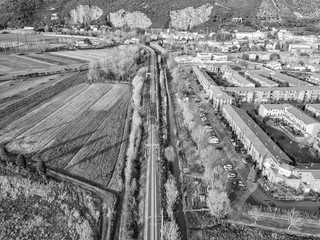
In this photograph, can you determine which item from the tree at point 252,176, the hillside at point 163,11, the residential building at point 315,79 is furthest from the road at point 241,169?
the hillside at point 163,11

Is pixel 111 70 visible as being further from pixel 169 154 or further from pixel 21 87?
pixel 169 154

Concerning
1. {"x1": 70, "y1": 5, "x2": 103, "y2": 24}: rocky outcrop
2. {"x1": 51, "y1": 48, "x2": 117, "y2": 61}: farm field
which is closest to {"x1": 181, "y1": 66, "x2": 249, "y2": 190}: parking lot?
{"x1": 51, "y1": 48, "x2": 117, "y2": 61}: farm field

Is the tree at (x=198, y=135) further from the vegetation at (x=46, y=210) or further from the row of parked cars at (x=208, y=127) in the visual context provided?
the vegetation at (x=46, y=210)

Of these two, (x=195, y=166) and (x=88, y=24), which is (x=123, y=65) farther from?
(x=88, y=24)

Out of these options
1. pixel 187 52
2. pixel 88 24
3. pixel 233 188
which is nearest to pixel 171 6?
pixel 88 24

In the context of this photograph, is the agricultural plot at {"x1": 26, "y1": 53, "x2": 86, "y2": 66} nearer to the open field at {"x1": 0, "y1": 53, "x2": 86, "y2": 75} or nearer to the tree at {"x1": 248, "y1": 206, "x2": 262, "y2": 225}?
the open field at {"x1": 0, "y1": 53, "x2": 86, "y2": 75}
